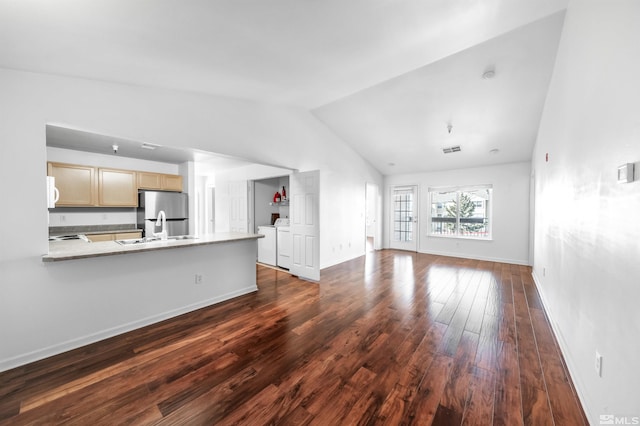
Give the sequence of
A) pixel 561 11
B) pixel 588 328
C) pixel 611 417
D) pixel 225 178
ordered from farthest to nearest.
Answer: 1. pixel 225 178
2. pixel 561 11
3. pixel 588 328
4. pixel 611 417

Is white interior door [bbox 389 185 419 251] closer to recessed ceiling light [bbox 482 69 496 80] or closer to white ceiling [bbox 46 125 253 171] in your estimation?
recessed ceiling light [bbox 482 69 496 80]

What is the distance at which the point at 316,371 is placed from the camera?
6.50 feet

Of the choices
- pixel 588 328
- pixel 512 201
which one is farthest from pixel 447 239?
pixel 588 328

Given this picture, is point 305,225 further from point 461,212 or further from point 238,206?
point 461,212

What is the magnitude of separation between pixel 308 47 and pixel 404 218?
6.18m

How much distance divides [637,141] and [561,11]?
2.28 metres

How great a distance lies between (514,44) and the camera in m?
2.78

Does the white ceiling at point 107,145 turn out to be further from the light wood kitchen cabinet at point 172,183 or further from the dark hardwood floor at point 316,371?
the dark hardwood floor at point 316,371

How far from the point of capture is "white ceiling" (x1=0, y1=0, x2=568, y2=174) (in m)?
1.66

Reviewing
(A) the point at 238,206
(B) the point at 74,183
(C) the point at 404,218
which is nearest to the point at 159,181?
(B) the point at 74,183

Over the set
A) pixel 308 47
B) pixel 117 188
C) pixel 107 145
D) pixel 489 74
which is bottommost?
pixel 117 188

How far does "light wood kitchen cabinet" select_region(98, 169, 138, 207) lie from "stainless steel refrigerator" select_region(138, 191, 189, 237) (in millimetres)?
186

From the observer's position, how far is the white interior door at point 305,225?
4.36m

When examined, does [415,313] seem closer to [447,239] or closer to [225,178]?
[447,239]
